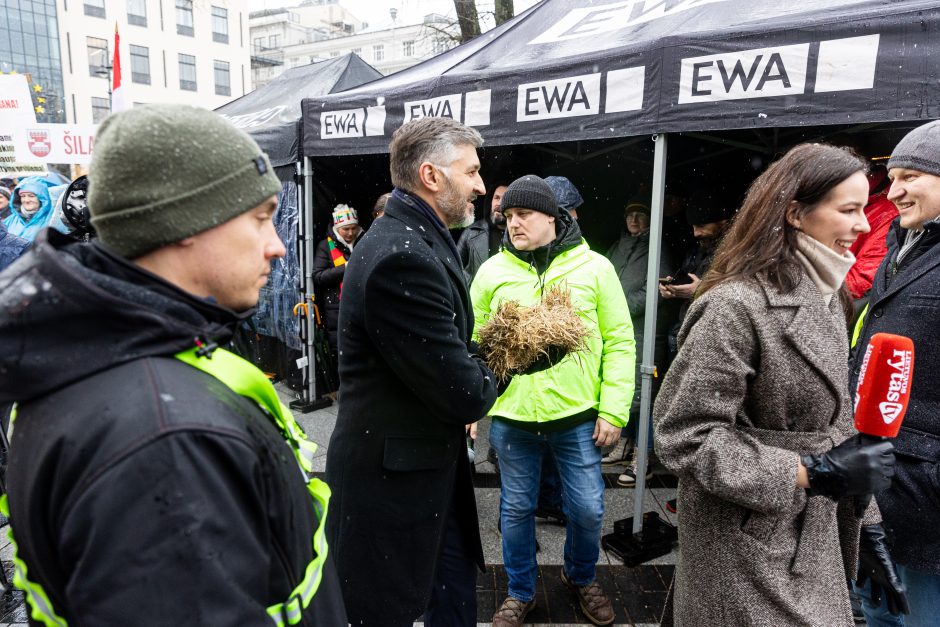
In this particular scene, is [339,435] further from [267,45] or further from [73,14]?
[267,45]

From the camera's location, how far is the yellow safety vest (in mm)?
958

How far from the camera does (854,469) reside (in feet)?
5.17

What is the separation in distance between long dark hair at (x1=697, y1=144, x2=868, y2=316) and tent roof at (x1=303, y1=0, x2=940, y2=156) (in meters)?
1.26

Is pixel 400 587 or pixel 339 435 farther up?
pixel 339 435

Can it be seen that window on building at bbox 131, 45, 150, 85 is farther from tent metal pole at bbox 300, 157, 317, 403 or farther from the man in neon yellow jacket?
the man in neon yellow jacket

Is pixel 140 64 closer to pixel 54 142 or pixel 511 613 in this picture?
pixel 54 142

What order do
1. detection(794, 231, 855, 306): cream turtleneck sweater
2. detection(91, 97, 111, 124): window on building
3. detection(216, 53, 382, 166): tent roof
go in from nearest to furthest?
detection(794, 231, 855, 306): cream turtleneck sweater, detection(216, 53, 382, 166): tent roof, detection(91, 97, 111, 124): window on building

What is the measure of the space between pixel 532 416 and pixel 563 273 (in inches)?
28.4

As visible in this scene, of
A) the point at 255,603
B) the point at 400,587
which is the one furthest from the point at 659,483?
the point at 255,603

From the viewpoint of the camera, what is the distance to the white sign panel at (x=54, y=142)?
6469mm

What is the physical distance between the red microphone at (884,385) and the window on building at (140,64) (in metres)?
58.9

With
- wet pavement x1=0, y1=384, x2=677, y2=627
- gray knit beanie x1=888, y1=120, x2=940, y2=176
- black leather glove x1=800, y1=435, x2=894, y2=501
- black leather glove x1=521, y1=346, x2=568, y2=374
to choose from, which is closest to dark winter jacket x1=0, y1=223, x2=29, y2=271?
wet pavement x1=0, y1=384, x2=677, y2=627

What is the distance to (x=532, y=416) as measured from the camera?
304 centimetres

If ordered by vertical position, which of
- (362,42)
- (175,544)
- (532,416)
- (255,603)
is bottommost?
(532,416)
